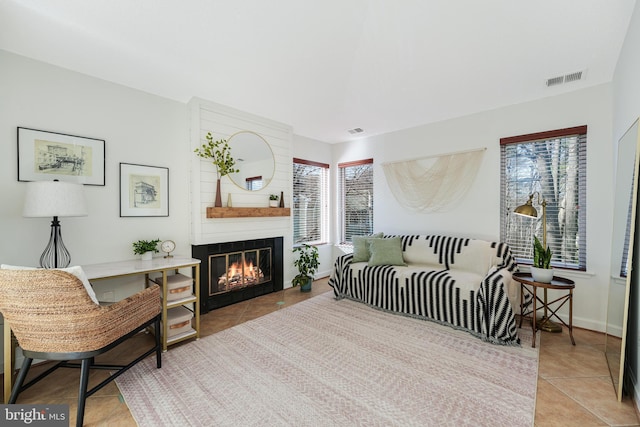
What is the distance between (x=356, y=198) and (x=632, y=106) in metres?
3.53

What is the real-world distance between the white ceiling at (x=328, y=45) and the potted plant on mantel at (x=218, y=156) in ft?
1.75

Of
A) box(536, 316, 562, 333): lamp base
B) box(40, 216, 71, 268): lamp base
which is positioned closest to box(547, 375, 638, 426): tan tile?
box(536, 316, 562, 333): lamp base

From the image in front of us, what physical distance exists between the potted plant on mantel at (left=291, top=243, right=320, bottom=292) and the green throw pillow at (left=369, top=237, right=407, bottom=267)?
1044mm

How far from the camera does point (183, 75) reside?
105 inches

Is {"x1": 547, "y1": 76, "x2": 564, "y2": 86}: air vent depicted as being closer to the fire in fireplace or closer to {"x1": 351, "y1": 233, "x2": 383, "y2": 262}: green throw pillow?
{"x1": 351, "y1": 233, "x2": 383, "y2": 262}: green throw pillow

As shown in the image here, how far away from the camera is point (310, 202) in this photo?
16.6 feet

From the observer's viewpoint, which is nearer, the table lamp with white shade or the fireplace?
the table lamp with white shade

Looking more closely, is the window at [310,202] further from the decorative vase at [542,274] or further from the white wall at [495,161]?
the decorative vase at [542,274]

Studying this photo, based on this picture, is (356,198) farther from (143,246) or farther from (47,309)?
(47,309)

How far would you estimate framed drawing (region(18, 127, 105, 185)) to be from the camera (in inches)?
90.0

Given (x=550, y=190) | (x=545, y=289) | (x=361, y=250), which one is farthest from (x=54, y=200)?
(x=550, y=190)

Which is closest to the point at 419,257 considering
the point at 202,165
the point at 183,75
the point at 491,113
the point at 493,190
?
the point at 493,190

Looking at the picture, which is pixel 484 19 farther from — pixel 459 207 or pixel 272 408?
pixel 272 408

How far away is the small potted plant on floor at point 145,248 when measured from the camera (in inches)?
110
